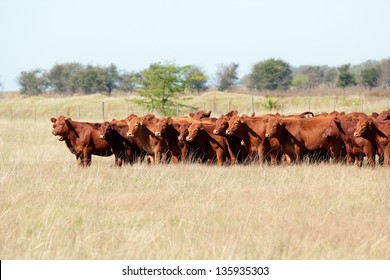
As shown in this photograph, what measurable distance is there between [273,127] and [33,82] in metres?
93.9

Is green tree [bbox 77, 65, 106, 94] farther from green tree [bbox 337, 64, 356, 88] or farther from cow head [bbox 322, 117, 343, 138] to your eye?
cow head [bbox 322, 117, 343, 138]

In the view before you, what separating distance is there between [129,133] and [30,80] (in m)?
92.8

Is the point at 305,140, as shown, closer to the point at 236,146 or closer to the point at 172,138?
the point at 236,146

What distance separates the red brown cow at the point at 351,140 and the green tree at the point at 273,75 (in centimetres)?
7577

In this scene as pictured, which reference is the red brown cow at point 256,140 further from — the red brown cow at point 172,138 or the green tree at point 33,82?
the green tree at point 33,82

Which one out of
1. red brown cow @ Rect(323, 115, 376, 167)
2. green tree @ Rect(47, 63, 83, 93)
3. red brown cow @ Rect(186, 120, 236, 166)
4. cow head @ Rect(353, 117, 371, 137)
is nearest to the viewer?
cow head @ Rect(353, 117, 371, 137)

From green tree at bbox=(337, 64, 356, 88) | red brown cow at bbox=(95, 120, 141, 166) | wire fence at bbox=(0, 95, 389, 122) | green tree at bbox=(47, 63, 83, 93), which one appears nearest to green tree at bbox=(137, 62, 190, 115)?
wire fence at bbox=(0, 95, 389, 122)

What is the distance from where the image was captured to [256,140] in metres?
17.0

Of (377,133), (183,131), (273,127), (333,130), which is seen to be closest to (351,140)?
(333,130)

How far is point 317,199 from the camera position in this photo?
36.9ft

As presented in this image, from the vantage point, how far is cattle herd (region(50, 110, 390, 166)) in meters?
16.8

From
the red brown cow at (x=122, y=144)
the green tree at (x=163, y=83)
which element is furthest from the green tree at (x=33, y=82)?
the red brown cow at (x=122, y=144)

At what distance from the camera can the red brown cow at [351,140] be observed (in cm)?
1559

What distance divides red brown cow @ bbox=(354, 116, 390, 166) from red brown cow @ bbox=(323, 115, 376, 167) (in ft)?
0.46
